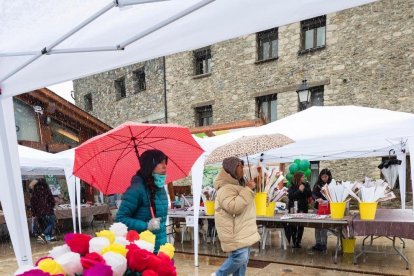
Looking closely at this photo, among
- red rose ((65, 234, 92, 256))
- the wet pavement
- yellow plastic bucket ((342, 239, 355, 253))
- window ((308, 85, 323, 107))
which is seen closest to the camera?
red rose ((65, 234, 92, 256))

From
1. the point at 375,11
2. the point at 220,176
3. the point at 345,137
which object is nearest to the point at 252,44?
the point at 375,11

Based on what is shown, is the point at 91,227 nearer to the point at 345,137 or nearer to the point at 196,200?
the point at 196,200

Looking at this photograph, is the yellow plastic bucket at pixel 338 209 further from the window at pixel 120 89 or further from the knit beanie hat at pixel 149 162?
the window at pixel 120 89

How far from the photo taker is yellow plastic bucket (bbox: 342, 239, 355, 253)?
631 centimetres

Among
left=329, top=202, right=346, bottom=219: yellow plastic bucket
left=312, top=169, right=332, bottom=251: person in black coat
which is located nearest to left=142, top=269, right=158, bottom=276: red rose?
left=329, top=202, right=346, bottom=219: yellow plastic bucket

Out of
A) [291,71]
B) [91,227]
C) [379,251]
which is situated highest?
[291,71]

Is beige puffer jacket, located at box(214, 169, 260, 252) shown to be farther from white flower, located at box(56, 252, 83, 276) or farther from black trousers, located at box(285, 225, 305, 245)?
black trousers, located at box(285, 225, 305, 245)

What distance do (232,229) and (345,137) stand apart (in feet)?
10.4

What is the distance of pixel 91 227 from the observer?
1147cm

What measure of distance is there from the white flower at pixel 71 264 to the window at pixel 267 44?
47.2 feet

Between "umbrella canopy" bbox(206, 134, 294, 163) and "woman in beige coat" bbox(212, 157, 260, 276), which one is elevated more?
"umbrella canopy" bbox(206, 134, 294, 163)

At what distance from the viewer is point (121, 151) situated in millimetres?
3498

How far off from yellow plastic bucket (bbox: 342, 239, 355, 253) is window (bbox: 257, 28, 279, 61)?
9807mm

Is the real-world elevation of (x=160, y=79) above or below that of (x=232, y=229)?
above
